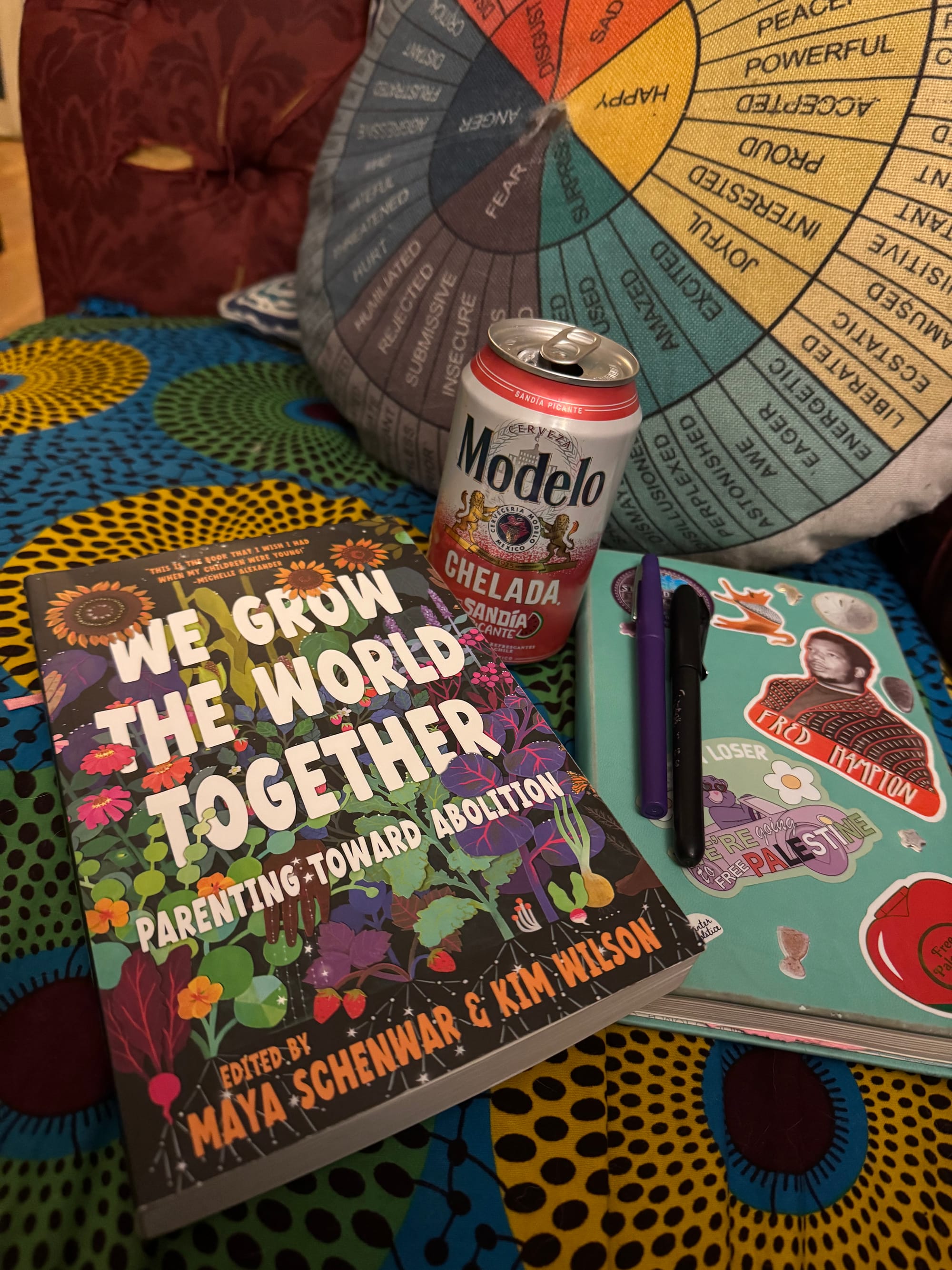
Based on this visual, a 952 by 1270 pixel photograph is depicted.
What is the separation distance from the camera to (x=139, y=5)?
750 millimetres

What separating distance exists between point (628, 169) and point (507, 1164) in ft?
1.96

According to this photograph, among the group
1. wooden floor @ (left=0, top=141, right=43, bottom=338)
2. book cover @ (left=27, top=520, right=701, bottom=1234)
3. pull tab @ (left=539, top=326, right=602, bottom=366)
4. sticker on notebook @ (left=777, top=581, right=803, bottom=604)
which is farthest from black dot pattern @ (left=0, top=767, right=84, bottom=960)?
wooden floor @ (left=0, top=141, right=43, bottom=338)

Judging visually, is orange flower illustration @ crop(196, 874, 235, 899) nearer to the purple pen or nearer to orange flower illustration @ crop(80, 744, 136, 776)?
orange flower illustration @ crop(80, 744, 136, 776)

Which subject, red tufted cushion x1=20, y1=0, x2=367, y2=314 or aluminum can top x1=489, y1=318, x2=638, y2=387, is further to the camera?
red tufted cushion x1=20, y1=0, x2=367, y2=314

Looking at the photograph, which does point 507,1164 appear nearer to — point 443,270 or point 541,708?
point 541,708

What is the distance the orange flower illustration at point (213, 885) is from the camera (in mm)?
331

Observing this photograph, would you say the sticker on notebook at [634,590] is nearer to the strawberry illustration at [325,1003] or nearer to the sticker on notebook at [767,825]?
the sticker on notebook at [767,825]


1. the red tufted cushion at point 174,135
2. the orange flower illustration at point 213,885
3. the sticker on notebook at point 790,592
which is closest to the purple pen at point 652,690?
the sticker on notebook at point 790,592

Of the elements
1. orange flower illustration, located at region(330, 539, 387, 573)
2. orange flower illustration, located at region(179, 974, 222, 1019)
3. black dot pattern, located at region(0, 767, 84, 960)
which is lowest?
black dot pattern, located at region(0, 767, 84, 960)

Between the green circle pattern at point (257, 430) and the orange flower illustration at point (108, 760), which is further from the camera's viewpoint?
the green circle pattern at point (257, 430)

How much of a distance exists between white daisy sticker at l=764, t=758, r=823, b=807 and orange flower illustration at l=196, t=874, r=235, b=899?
0.31 m

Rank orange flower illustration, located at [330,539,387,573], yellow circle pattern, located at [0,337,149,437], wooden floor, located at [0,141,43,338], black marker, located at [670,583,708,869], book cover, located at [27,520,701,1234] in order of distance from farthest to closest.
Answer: wooden floor, located at [0,141,43,338], yellow circle pattern, located at [0,337,149,437], orange flower illustration, located at [330,539,387,573], black marker, located at [670,583,708,869], book cover, located at [27,520,701,1234]

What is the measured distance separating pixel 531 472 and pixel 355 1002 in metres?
0.29

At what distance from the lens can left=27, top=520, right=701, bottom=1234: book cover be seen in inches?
11.2
